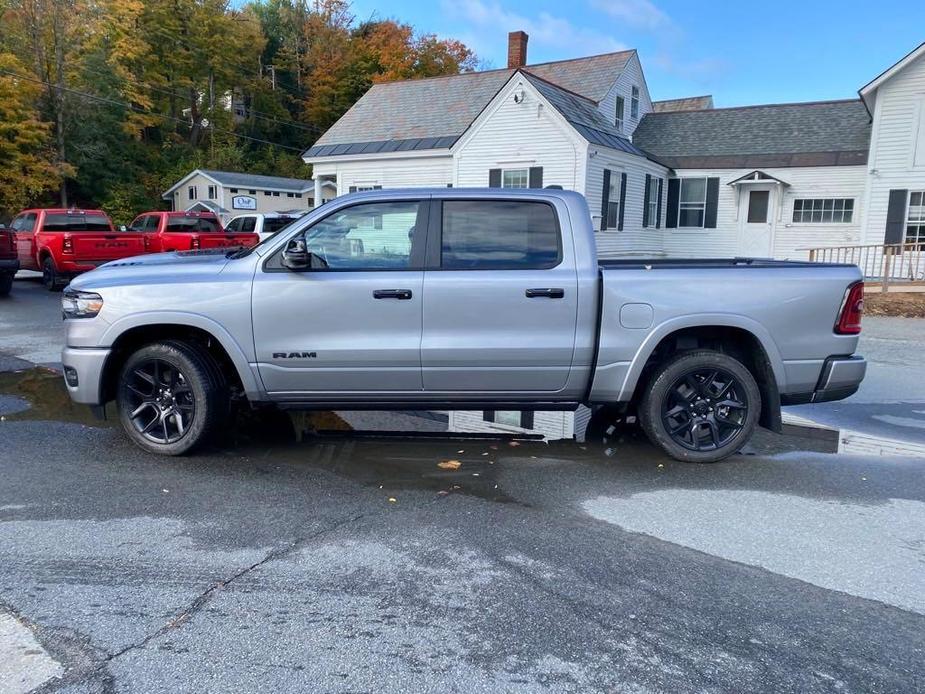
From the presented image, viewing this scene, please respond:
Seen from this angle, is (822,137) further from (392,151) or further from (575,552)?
(575,552)

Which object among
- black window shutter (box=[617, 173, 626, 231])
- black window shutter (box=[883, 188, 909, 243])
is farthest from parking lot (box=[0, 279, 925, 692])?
black window shutter (box=[617, 173, 626, 231])

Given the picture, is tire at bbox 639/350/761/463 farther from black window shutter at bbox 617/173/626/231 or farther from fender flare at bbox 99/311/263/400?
black window shutter at bbox 617/173/626/231

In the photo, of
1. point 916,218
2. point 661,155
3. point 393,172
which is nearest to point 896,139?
point 916,218

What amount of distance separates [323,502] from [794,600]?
2.72 m

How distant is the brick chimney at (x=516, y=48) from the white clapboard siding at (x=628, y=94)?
5.31 metres

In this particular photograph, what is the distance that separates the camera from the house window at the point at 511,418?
6.73m

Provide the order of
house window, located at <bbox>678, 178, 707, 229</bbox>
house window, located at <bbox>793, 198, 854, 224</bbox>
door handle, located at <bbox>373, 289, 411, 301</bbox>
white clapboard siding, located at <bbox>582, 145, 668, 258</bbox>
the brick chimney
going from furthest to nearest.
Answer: the brick chimney
house window, located at <bbox>678, 178, 707, 229</bbox>
house window, located at <bbox>793, 198, 854, 224</bbox>
white clapboard siding, located at <bbox>582, 145, 668, 258</bbox>
door handle, located at <bbox>373, 289, 411, 301</bbox>

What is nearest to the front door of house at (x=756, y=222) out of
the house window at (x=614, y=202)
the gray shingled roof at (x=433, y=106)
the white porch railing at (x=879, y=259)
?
the white porch railing at (x=879, y=259)

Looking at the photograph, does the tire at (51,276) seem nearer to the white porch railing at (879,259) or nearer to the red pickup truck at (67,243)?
the red pickup truck at (67,243)

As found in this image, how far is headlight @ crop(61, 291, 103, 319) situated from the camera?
5.23 m

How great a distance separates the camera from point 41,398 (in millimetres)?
7332

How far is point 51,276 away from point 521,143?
13.1 metres

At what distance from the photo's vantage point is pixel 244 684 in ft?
9.00

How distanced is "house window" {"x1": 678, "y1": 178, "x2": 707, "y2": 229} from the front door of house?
1342 millimetres
